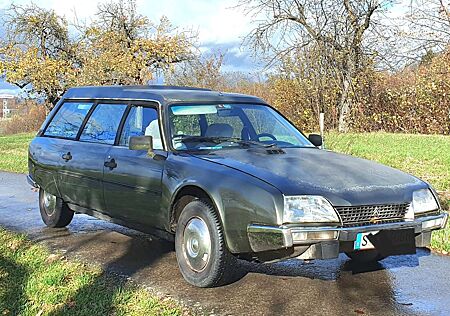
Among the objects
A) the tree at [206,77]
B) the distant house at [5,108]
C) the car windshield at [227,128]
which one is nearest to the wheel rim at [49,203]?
the car windshield at [227,128]

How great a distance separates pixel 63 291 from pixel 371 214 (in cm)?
252

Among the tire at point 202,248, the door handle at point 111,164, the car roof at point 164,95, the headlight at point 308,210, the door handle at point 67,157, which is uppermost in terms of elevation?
the car roof at point 164,95

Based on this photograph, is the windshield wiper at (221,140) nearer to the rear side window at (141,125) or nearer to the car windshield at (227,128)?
the car windshield at (227,128)

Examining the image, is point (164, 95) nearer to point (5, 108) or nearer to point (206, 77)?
point (206, 77)

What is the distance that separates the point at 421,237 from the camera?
4.65 m

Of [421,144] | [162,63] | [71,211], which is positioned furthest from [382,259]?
[162,63]

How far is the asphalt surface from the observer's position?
4.41m

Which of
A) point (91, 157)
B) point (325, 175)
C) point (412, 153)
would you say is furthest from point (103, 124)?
point (412, 153)

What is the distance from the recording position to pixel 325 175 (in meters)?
4.62

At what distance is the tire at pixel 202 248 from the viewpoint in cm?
465

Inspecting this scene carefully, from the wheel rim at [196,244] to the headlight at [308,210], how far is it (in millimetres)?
811

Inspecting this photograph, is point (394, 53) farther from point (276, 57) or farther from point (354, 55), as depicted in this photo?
point (276, 57)

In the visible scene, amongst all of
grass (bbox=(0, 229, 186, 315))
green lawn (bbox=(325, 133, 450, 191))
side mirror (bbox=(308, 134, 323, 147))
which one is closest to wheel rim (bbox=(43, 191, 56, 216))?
grass (bbox=(0, 229, 186, 315))

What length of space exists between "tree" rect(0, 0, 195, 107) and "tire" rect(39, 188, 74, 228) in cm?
1876
